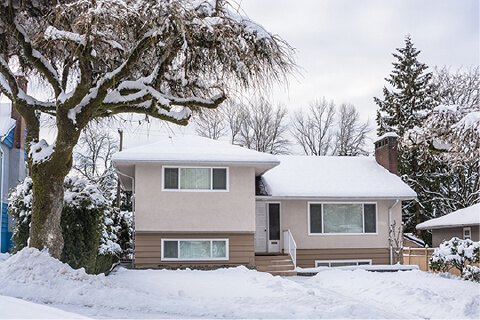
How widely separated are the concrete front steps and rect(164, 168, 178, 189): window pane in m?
3.97

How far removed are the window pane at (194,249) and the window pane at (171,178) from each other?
6.47 feet

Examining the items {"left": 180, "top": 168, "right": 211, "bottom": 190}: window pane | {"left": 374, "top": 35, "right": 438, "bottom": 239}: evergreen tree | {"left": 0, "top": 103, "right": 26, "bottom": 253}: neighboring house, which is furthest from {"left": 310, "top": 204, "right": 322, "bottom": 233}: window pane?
{"left": 374, "top": 35, "right": 438, "bottom": 239}: evergreen tree

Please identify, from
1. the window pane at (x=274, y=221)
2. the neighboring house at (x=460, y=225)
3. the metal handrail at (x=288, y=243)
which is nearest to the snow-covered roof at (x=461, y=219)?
the neighboring house at (x=460, y=225)

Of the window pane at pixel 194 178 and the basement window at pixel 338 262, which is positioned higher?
the window pane at pixel 194 178

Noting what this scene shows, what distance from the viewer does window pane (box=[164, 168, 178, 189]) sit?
1672 centimetres

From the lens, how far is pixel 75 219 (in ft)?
38.3

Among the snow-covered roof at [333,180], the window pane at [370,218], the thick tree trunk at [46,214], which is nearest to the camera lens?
the thick tree trunk at [46,214]

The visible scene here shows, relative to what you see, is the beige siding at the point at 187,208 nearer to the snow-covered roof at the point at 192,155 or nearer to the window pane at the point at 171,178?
the window pane at the point at 171,178

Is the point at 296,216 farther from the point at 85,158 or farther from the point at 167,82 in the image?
the point at 85,158

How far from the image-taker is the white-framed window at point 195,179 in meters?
16.7

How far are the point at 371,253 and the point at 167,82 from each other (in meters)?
12.3

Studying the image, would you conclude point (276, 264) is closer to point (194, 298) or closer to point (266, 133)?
point (194, 298)

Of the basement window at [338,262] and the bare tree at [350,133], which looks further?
the bare tree at [350,133]

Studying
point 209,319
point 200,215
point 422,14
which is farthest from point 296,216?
point 209,319
